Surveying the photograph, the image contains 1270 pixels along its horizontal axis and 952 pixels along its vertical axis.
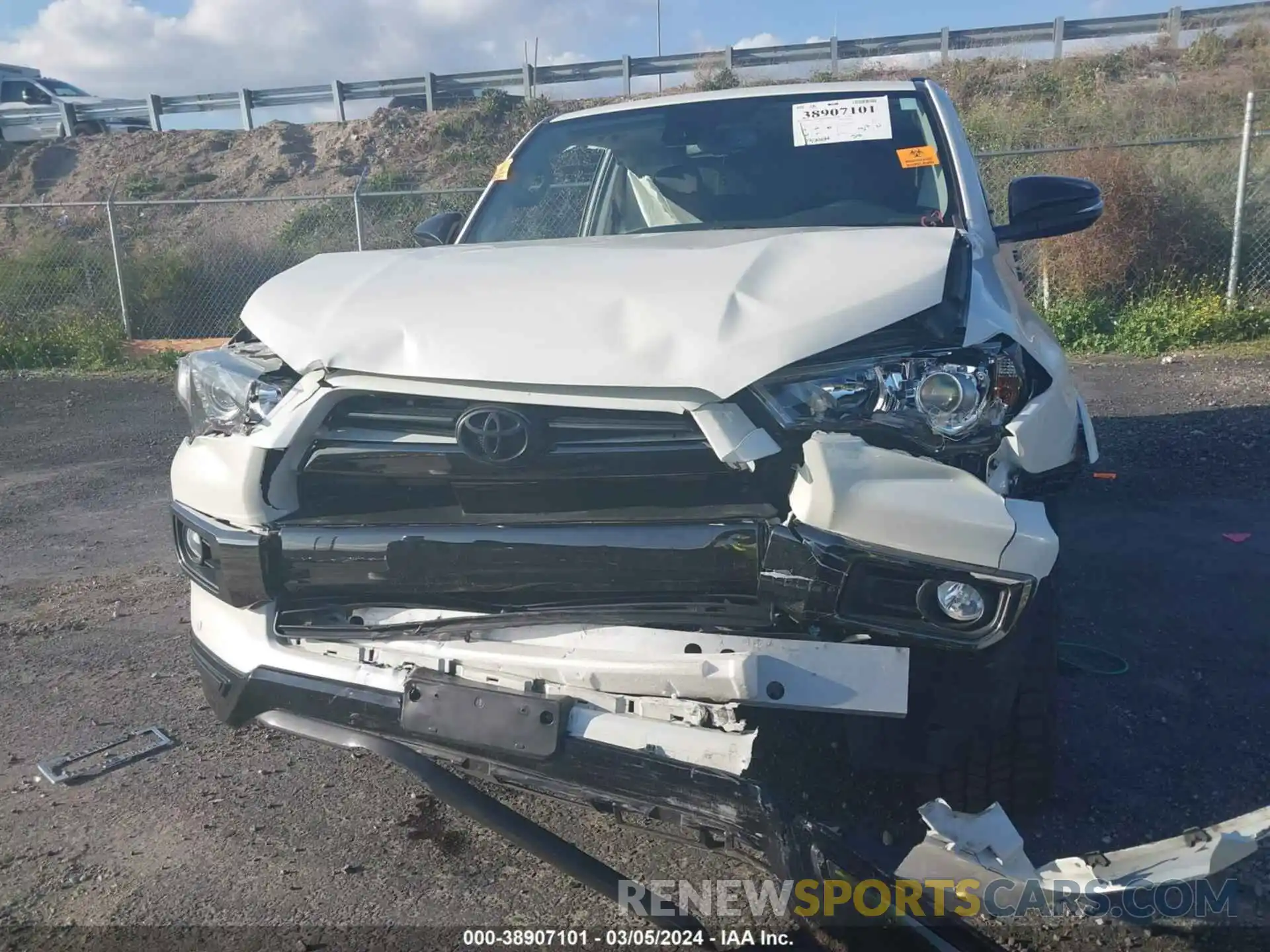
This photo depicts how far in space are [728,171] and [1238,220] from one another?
8.25 meters

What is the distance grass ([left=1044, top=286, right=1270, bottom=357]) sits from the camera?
32.2 ft

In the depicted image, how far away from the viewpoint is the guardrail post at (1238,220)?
31.8ft

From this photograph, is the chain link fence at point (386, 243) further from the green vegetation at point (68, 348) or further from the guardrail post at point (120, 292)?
the green vegetation at point (68, 348)

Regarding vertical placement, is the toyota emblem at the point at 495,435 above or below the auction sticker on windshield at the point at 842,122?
below

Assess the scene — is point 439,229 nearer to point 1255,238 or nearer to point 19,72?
point 1255,238

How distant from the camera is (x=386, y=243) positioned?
43.0 ft

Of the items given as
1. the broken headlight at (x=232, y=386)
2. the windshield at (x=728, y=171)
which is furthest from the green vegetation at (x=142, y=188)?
the broken headlight at (x=232, y=386)

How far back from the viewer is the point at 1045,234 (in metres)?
3.52

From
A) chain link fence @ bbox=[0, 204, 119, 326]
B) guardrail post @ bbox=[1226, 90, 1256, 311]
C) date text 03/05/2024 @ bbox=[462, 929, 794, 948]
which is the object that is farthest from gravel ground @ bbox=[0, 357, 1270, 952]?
chain link fence @ bbox=[0, 204, 119, 326]

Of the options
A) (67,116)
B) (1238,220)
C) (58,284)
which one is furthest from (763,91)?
(67,116)

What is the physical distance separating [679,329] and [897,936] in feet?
4.29

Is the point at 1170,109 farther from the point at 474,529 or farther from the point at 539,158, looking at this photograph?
the point at 474,529

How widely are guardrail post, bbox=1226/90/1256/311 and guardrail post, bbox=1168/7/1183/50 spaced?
46.1 ft

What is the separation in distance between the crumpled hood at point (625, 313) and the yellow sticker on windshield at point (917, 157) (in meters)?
1.11
